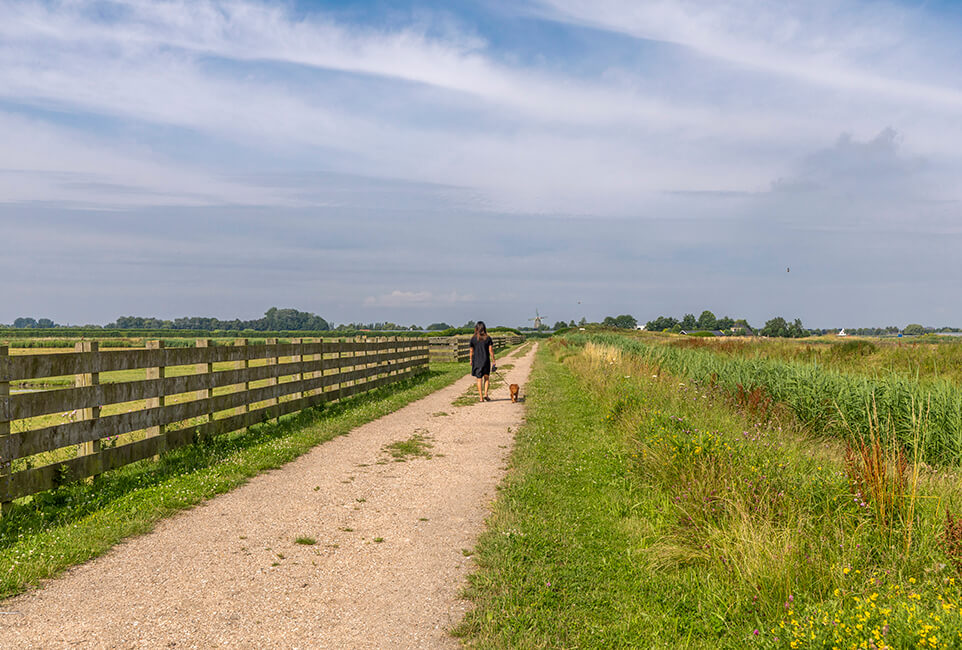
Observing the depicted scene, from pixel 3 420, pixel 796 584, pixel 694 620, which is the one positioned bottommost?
pixel 694 620

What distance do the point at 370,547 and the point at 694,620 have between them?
8.83 ft

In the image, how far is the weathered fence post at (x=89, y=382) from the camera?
6.88 meters

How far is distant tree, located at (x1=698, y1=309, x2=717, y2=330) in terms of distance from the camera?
169788mm

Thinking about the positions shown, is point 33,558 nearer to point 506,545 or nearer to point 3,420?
point 3,420

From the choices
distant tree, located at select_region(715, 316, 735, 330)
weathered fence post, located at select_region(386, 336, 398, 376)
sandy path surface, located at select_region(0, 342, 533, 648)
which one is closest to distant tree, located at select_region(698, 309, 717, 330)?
distant tree, located at select_region(715, 316, 735, 330)

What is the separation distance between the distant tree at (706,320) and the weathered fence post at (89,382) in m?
172

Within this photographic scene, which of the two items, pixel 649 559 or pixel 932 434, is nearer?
pixel 649 559

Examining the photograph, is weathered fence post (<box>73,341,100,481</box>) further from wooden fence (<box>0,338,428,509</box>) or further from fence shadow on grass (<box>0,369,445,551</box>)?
fence shadow on grass (<box>0,369,445,551</box>)

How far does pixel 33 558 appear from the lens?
187 inches

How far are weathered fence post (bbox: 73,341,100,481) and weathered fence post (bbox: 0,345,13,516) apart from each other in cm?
95

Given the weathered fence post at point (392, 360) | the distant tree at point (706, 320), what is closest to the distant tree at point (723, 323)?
the distant tree at point (706, 320)

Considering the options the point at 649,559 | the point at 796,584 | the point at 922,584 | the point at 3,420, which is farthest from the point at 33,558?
the point at 922,584

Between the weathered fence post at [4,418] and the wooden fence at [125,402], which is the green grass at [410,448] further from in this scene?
the weathered fence post at [4,418]

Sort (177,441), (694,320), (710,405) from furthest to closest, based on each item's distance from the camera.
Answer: (694,320), (710,405), (177,441)
